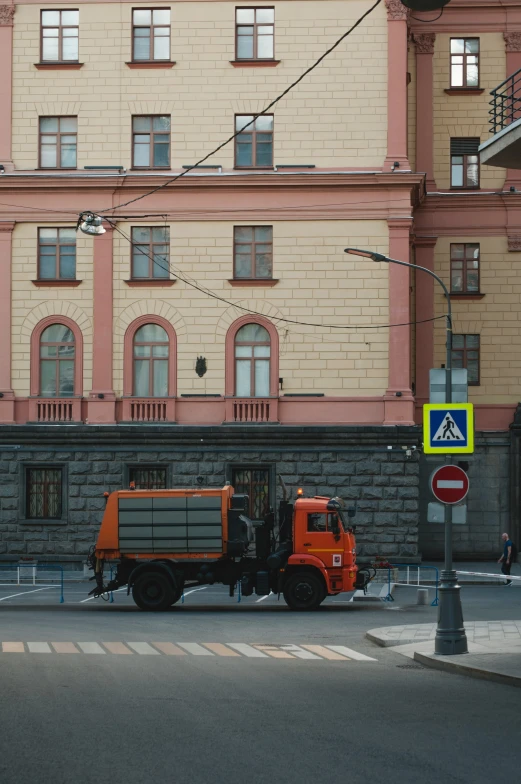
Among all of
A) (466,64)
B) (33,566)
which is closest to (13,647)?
(33,566)

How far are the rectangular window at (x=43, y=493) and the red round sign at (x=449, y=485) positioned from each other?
70.9 feet

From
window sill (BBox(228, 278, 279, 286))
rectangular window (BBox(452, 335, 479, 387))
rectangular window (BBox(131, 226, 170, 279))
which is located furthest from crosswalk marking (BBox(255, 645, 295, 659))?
rectangular window (BBox(452, 335, 479, 387))

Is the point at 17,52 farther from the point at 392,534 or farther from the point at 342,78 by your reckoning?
the point at 392,534

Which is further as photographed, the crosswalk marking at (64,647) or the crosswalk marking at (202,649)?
the crosswalk marking at (64,647)

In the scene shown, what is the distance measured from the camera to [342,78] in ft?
126

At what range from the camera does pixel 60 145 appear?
38.8 metres

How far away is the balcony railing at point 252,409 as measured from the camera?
37719mm

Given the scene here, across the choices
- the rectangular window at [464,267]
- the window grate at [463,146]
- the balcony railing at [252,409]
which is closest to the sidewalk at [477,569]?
the balcony railing at [252,409]

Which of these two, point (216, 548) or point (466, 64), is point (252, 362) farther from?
point (466, 64)

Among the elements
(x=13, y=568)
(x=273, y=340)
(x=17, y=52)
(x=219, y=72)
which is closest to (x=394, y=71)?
(x=219, y=72)

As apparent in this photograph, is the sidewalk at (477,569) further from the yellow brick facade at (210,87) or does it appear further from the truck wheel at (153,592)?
the yellow brick facade at (210,87)

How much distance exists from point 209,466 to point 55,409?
4.93 m

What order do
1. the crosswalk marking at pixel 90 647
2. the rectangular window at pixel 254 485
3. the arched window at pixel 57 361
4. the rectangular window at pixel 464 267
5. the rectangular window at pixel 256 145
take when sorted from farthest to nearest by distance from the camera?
the rectangular window at pixel 464 267, the rectangular window at pixel 256 145, the arched window at pixel 57 361, the rectangular window at pixel 254 485, the crosswalk marking at pixel 90 647

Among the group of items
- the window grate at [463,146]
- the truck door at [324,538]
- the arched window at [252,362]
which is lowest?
the truck door at [324,538]
